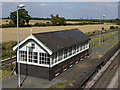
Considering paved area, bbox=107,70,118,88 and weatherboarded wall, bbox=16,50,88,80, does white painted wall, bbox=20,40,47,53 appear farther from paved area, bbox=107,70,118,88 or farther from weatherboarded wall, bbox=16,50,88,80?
paved area, bbox=107,70,118,88

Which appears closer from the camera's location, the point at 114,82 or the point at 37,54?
the point at 114,82

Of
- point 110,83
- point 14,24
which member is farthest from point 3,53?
point 14,24

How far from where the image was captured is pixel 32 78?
1673cm

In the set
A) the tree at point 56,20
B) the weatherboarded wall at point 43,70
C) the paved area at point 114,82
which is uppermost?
the tree at point 56,20

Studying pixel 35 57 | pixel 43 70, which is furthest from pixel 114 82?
pixel 35 57

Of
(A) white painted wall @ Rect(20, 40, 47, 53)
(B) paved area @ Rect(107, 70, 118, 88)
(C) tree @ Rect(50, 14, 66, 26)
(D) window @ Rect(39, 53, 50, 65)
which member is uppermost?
(C) tree @ Rect(50, 14, 66, 26)

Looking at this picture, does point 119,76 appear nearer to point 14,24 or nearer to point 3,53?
point 3,53

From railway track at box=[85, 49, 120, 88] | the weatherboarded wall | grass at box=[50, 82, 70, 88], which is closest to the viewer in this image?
grass at box=[50, 82, 70, 88]

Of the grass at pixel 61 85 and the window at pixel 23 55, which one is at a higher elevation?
the window at pixel 23 55

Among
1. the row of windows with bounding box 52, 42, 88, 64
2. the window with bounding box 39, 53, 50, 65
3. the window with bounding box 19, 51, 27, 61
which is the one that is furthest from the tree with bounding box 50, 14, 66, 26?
the window with bounding box 39, 53, 50, 65

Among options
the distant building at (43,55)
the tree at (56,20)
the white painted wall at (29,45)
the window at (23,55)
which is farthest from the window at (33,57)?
the tree at (56,20)

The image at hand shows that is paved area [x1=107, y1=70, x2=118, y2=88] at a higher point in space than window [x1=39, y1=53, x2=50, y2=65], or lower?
lower

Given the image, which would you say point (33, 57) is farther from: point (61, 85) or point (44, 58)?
point (61, 85)

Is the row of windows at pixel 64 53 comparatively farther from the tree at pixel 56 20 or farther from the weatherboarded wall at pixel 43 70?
the tree at pixel 56 20
